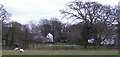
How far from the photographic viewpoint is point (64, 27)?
66.5m

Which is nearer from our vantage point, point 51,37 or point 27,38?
point 27,38

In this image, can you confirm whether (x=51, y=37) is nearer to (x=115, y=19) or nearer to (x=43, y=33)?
(x=43, y=33)

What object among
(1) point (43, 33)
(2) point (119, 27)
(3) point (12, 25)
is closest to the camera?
(2) point (119, 27)

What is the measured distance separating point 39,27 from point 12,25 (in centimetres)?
2443

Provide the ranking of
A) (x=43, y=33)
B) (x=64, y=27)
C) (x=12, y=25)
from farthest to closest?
1. (x=43, y=33)
2. (x=64, y=27)
3. (x=12, y=25)

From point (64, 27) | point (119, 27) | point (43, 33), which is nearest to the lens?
point (119, 27)

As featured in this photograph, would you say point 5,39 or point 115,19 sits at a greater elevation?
point 115,19

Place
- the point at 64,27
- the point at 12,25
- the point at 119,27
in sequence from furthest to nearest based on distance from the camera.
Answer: the point at 64,27, the point at 12,25, the point at 119,27

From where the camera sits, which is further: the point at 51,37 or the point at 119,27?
the point at 51,37

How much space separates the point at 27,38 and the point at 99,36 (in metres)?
14.3

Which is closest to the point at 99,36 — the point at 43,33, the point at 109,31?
the point at 109,31

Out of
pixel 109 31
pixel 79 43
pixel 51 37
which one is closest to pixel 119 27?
pixel 109 31

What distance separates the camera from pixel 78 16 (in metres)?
53.8

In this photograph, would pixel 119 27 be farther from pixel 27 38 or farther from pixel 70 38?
pixel 27 38
